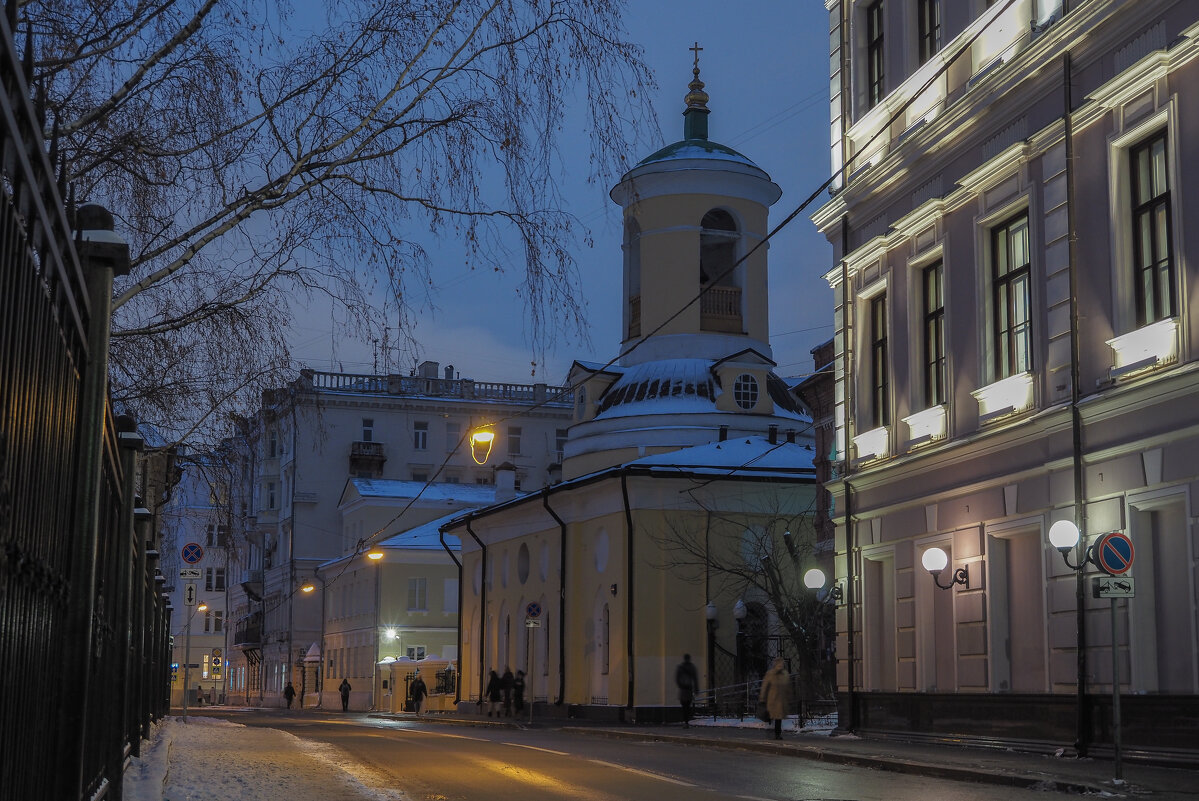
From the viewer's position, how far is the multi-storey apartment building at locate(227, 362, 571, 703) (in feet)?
270

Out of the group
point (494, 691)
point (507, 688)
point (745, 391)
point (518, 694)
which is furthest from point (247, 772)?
point (745, 391)

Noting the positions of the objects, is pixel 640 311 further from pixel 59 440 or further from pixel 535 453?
pixel 59 440

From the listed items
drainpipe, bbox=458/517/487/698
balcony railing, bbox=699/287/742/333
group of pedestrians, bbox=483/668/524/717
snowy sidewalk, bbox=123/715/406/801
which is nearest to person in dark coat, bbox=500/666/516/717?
group of pedestrians, bbox=483/668/524/717

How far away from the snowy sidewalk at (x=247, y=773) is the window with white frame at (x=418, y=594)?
139 feet

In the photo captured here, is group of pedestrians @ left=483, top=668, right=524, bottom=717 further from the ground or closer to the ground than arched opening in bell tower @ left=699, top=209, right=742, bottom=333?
closer to the ground

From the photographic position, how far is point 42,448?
14.9 ft

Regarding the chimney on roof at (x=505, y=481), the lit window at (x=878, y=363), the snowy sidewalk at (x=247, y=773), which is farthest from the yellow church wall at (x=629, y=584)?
the snowy sidewalk at (x=247, y=773)

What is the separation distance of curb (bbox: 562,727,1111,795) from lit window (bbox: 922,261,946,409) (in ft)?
19.5

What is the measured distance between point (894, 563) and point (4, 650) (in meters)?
23.1

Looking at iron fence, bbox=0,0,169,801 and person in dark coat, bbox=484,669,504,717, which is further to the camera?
person in dark coat, bbox=484,669,504,717

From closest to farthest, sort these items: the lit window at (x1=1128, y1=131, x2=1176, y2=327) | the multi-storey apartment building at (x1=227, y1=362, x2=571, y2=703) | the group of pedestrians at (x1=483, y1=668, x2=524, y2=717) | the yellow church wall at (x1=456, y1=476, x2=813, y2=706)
Result: the lit window at (x1=1128, y1=131, x2=1176, y2=327)
the yellow church wall at (x1=456, y1=476, x2=813, y2=706)
the group of pedestrians at (x1=483, y1=668, x2=524, y2=717)
the multi-storey apartment building at (x1=227, y1=362, x2=571, y2=703)

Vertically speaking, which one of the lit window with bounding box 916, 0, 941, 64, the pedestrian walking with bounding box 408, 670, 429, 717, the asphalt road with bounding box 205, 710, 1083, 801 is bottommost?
the pedestrian walking with bounding box 408, 670, 429, 717

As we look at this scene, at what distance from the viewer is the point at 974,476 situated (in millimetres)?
22750

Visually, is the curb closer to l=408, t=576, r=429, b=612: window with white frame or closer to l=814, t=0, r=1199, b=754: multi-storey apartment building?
A: l=814, t=0, r=1199, b=754: multi-storey apartment building
